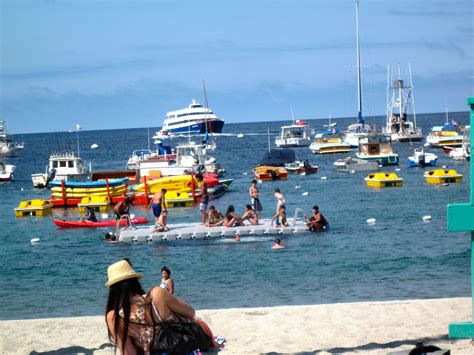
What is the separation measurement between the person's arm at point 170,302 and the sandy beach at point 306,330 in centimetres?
377

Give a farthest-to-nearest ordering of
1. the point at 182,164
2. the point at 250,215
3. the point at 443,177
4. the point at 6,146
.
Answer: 1. the point at 6,146
2. the point at 182,164
3. the point at 443,177
4. the point at 250,215

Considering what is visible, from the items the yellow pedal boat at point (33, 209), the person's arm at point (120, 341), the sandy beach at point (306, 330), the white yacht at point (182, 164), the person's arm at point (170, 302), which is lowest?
the sandy beach at point (306, 330)

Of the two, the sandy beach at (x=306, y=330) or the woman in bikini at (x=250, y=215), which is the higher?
the woman in bikini at (x=250, y=215)

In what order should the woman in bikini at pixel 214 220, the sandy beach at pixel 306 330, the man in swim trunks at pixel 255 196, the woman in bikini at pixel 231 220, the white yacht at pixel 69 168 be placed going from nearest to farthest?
the sandy beach at pixel 306 330, the woman in bikini at pixel 231 220, the woman in bikini at pixel 214 220, the man in swim trunks at pixel 255 196, the white yacht at pixel 69 168

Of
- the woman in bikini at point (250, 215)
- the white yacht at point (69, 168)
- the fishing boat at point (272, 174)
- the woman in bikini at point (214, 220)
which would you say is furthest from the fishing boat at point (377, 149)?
the woman in bikini at point (214, 220)

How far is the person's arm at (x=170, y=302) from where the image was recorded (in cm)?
677

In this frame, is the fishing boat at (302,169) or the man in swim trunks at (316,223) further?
the fishing boat at (302,169)

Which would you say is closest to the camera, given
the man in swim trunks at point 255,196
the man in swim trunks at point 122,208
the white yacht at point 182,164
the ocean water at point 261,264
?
the ocean water at point 261,264

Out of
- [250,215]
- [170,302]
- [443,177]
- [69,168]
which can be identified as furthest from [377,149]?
[170,302]

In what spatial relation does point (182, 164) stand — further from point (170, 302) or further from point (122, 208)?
point (170, 302)

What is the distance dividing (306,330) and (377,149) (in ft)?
173

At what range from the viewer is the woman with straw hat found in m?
6.68

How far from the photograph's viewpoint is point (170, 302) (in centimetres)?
683

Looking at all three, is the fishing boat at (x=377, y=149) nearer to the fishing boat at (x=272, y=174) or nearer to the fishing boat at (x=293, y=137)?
the fishing boat at (x=272, y=174)
